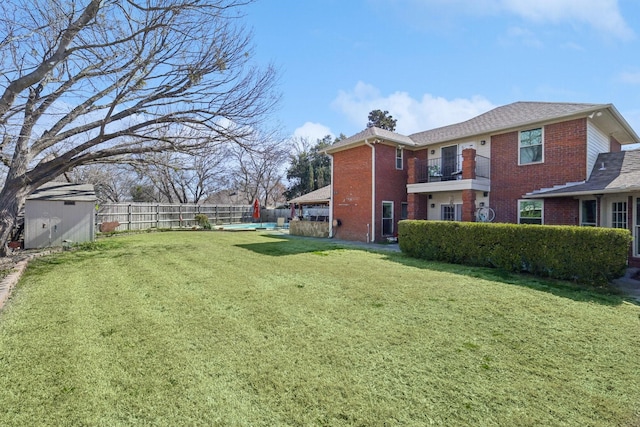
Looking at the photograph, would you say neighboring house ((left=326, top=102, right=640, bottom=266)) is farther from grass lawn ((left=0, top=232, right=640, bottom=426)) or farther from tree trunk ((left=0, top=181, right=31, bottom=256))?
tree trunk ((left=0, top=181, right=31, bottom=256))

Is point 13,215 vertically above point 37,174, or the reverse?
point 37,174

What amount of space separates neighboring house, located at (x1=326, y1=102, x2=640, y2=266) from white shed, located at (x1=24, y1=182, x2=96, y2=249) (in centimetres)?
1145

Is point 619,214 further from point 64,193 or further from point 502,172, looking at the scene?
point 64,193

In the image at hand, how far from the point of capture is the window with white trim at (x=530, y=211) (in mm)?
11484

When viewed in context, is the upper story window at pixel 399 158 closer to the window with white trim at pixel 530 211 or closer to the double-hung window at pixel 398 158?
the double-hung window at pixel 398 158

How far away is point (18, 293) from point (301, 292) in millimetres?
5281

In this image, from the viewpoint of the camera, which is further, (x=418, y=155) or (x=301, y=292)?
(x=418, y=155)

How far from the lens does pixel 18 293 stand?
5.75 metres

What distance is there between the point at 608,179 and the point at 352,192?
9.63 metres

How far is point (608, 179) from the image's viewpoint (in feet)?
31.6

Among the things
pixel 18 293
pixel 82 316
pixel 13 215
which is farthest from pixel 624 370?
pixel 13 215

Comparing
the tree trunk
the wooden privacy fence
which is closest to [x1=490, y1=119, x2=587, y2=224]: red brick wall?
the tree trunk

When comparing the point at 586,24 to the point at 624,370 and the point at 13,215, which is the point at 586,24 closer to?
the point at 624,370

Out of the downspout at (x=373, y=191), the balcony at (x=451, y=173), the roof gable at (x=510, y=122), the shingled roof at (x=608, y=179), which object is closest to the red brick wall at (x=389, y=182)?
the downspout at (x=373, y=191)
